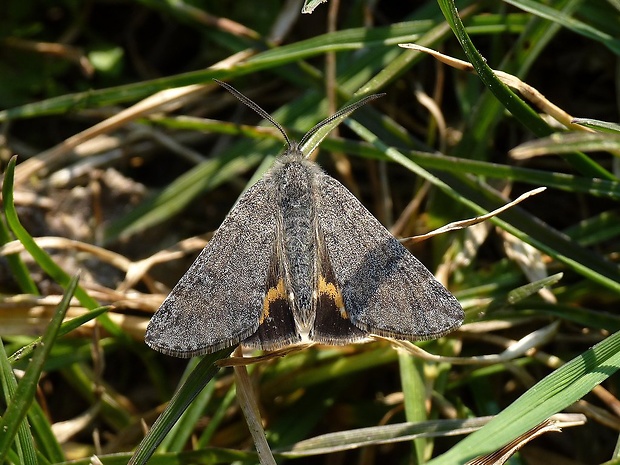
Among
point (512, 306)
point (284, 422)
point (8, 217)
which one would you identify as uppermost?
point (8, 217)

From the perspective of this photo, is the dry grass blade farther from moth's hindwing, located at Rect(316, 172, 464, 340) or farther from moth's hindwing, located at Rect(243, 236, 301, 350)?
moth's hindwing, located at Rect(243, 236, 301, 350)

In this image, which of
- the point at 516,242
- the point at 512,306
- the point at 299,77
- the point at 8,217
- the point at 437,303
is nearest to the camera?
the point at 437,303

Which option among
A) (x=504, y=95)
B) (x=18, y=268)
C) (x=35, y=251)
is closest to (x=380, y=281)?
(x=504, y=95)

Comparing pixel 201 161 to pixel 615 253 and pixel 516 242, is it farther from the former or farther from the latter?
pixel 615 253

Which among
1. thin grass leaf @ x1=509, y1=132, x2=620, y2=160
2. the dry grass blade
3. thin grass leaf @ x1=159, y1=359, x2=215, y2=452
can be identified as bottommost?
thin grass leaf @ x1=159, y1=359, x2=215, y2=452

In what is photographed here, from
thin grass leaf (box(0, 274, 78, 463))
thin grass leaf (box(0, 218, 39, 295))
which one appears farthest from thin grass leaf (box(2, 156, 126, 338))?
thin grass leaf (box(0, 274, 78, 463))

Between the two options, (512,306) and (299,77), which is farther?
(299,77)

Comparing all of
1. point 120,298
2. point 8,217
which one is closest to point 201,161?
point 120,298

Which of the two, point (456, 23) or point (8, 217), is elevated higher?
point (456, 23)
